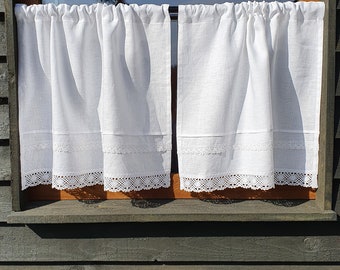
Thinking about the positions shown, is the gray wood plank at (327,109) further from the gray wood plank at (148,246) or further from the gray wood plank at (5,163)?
the gray wood plank at (5,163)

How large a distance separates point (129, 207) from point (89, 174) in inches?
8.3

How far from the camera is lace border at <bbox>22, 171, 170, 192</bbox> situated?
1385mm

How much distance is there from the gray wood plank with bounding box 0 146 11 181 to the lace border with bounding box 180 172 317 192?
71 cm

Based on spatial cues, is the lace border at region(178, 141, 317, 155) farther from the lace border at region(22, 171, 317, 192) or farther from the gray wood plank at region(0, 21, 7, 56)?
the gray wood plank at region(0, 21, 7, 56)

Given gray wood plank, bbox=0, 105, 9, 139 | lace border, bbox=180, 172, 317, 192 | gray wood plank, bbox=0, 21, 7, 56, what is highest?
gray wood plank, bbox=0, 21, 7, 56

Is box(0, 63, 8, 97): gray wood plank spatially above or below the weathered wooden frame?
above

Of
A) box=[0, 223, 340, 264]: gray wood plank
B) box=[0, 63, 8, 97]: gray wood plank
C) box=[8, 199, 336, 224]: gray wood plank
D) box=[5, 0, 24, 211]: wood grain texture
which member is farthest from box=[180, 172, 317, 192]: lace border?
box=[0, 63, 8, 97]: gray wood plank

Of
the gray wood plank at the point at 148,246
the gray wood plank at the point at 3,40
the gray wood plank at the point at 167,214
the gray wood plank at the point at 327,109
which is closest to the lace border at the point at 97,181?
the gray wood plank at the point at 167,214

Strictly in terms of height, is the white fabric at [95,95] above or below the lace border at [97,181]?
above

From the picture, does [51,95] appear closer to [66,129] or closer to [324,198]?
[66,129]

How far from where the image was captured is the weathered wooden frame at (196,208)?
138cm

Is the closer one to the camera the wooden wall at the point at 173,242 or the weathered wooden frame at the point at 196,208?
the weathered wooden frame at the point at 196,208

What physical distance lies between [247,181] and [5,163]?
98 centimetres

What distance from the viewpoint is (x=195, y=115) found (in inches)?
55.1
